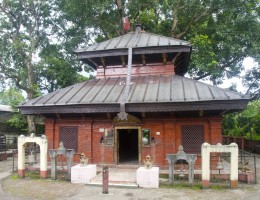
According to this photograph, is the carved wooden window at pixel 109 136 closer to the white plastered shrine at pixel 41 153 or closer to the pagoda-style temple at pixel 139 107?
the pagoda-style temple at pixel 139 107

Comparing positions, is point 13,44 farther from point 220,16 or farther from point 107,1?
point 220,16

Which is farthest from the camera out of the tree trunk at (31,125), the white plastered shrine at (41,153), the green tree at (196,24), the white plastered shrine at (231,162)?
the tree trunk at (31,125)

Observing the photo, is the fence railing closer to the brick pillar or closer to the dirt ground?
the dirt ground

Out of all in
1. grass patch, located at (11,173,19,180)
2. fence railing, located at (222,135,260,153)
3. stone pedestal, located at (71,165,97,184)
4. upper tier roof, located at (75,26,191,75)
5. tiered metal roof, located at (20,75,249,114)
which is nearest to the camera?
stone pedestal, located at (71,165,97,184)

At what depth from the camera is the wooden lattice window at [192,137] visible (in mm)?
13539

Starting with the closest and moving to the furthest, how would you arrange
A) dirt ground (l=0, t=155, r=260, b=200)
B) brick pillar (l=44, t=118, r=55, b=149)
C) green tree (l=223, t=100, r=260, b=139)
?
dirt ground (l=0, t=155, r=260, b=200)
brick pillar (l=44, t=118, r=55, b=149)
green tree (l=223, t=100, r=260, b=139)

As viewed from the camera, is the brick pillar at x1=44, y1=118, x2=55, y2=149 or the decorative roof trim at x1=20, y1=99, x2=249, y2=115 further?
the brick pillar at x1=44, y1=118, x2=55, y2=149

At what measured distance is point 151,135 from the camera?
13.9 m

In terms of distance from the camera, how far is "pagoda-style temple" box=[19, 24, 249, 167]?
41.7 ft

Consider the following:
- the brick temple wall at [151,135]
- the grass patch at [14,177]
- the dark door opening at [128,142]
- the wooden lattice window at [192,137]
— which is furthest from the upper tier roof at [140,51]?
the grass patch at [14,177]

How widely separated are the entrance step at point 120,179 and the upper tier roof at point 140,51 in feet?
20.9

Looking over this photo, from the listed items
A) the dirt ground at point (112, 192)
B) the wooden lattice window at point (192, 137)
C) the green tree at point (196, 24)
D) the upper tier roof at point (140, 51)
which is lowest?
the dirt ground at point (112, 192)

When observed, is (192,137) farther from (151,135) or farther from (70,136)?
(70,136)

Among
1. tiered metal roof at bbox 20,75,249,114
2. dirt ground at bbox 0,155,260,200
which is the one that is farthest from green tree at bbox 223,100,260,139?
dirt ground at bbox 0,155,260,200
